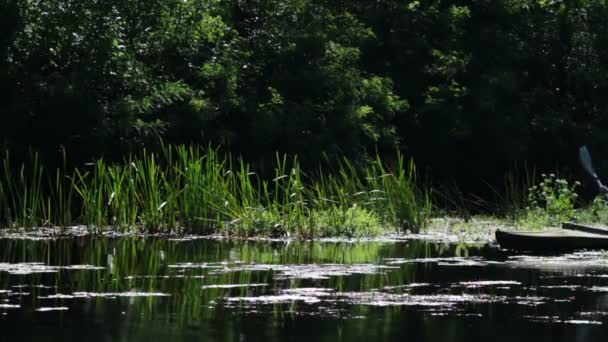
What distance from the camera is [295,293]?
35.5ft

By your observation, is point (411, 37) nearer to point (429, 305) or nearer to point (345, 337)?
point (429, 305)

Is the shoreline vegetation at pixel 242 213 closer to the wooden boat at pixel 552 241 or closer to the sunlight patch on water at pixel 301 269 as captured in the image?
the wooden boat at pixel 552 241

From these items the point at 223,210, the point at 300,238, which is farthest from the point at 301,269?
the point at 223,210

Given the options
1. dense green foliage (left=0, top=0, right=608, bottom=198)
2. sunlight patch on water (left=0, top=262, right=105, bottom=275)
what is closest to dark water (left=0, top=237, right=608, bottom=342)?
sunlight patch on water (left=0, top=262, right=105, bottom=275)

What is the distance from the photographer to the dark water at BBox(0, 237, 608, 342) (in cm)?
887

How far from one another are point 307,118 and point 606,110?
6976 mm

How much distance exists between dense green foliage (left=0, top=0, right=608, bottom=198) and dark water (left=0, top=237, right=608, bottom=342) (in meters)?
5.86

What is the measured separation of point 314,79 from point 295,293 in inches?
514

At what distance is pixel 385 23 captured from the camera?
26844 mm

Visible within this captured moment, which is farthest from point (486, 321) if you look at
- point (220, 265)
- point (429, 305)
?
point (220, 265)

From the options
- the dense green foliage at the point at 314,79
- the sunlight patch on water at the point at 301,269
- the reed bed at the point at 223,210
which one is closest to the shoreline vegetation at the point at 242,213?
the reed bed at the point at 223,210

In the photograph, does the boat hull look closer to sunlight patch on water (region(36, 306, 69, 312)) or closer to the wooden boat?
the wooden boat

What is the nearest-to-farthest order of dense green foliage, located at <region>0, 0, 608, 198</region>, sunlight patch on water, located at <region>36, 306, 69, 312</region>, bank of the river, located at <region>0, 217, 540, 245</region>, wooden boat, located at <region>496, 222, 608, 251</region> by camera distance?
sunlight patch on water, located at <region>36, 306, 69, 312</region>, wooden boat, located at <region>496, 222, 608, 251</region>, bank of the river, located at <region>0, 217, 540, 245</region>, dense green foliage, located at <region>0, 0, 608, 198</region>

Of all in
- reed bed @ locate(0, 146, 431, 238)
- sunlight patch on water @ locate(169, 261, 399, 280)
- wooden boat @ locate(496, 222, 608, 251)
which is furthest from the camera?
reed bed @ locate(0, 146, 431, 238)
